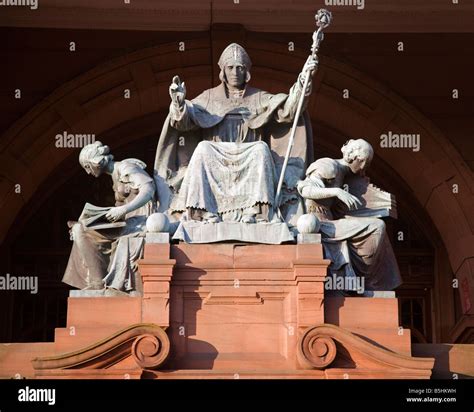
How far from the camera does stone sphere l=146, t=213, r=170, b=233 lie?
1373cm

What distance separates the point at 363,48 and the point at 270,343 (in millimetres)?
10019

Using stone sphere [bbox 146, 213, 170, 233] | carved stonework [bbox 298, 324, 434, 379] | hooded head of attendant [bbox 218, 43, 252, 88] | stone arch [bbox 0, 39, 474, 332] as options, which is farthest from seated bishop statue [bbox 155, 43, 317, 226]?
stone arch [bbox 0, 39, 474, 332]

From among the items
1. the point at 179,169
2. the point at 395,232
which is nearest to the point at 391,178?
the point at 395,232

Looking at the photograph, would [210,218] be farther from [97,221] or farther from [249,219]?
[97,221]

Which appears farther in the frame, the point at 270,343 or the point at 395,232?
the point at 395,232

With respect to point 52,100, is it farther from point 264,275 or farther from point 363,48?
point 264,275

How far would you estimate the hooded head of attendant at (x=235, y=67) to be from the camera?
15.2m

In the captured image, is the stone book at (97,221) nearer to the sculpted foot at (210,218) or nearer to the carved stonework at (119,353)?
the sculpted foot at (210,218)

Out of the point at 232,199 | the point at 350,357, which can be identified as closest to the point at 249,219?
the point at 232,199

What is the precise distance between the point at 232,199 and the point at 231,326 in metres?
1.36

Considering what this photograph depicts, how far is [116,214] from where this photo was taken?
14.2 meters

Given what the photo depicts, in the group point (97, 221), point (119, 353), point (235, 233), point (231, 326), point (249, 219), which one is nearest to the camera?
point (119, 353)

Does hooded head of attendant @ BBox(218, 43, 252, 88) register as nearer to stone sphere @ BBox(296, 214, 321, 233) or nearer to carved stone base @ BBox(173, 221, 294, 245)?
carved stone base @ BBox(173, 221, 294, 245)

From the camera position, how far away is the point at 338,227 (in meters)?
14.1
